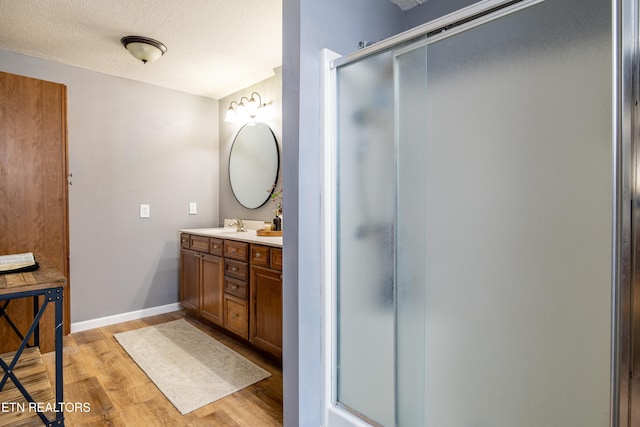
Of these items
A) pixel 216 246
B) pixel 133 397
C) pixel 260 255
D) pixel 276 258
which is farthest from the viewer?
pixel 216 246

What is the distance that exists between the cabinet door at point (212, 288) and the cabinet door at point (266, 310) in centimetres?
43

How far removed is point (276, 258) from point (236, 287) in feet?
1.80

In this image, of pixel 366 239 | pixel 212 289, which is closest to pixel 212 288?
pixel 212 289

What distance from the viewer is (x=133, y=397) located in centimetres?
191

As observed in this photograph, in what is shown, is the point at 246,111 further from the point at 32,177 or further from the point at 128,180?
the point at 32,177

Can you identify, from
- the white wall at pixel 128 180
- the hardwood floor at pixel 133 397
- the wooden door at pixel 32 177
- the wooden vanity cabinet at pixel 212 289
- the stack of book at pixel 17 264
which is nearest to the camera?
the stack of book at pixel 17 264

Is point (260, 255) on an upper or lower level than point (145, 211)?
lower


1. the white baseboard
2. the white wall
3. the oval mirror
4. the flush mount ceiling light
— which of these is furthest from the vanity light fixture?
the white baseboard


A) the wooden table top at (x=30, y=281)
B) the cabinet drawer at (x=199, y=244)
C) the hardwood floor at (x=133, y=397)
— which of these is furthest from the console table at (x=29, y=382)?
the cabinet drawer at (x=199, y=244)

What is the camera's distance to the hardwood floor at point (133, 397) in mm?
1722

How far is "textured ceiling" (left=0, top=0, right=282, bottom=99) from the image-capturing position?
6.54ft

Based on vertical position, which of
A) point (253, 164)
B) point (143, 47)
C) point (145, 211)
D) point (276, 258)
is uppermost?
point (143, 47)

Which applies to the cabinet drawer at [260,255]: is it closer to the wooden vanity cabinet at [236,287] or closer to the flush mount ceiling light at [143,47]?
the wooden vanity cabinet at [236,287]

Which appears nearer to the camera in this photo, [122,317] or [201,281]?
[201,281]
